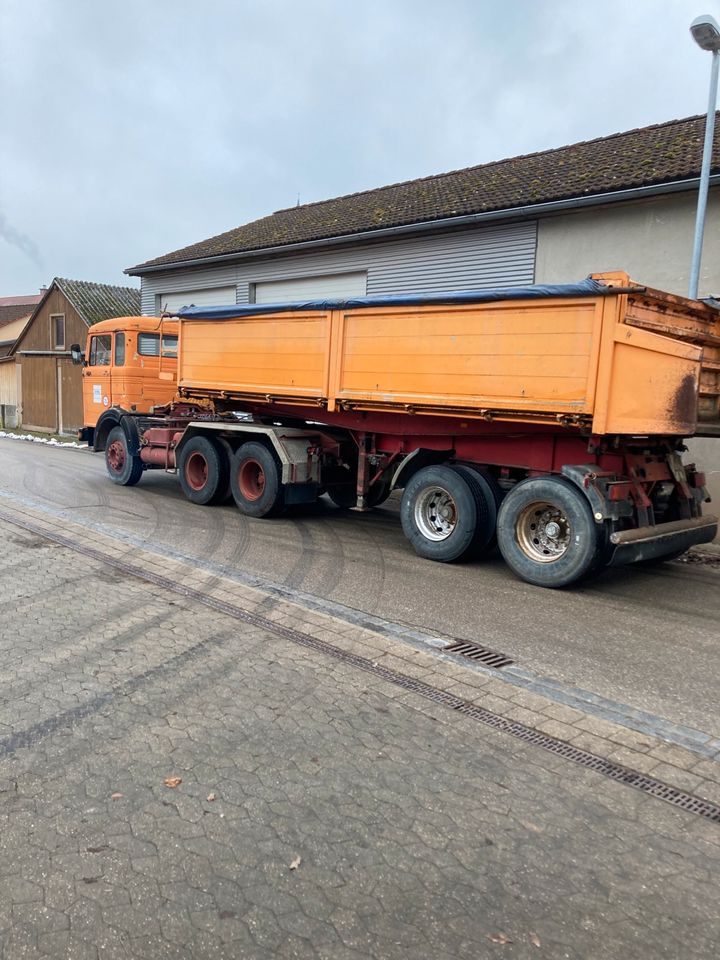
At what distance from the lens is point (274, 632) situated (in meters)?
5.58

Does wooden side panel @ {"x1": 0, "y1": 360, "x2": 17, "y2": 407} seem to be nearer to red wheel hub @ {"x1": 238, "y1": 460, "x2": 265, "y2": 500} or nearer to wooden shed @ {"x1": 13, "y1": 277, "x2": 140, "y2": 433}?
wooden shed @ {"x1": 13, "y1": 277, "x2": 140, "y2": 433}

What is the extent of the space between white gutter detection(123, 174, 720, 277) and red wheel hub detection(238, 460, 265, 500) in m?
6.79

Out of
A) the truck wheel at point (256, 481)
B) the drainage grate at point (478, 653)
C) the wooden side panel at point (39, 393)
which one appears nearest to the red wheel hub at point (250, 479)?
the truck wheel at point (256, 481)

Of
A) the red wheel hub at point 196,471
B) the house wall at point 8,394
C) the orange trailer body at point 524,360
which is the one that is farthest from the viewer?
the house wall at point 8,394

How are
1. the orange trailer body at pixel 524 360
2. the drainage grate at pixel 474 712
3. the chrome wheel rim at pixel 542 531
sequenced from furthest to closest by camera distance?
the chrome wheel rim at pixel 542 531 < the orange trailer body at pixel 524 360 < the drainage grate at pixel 474 712

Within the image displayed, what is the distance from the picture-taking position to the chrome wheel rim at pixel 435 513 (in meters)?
8.37

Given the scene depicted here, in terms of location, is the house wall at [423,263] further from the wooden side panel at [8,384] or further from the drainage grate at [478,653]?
the wooden side panel at [8,384]

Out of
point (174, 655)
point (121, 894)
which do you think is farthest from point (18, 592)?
point (121, 894)

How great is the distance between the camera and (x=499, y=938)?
254cm

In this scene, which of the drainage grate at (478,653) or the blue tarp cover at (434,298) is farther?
the blue tarp cover at (434,298)

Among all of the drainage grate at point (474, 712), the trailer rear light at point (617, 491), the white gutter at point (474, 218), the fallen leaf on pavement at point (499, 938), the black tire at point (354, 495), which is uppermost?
the white gutter at point (474, 218)

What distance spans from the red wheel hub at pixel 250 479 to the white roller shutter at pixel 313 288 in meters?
6.65

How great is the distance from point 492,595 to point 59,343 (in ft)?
90.4

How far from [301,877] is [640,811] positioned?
1595 millimetres
